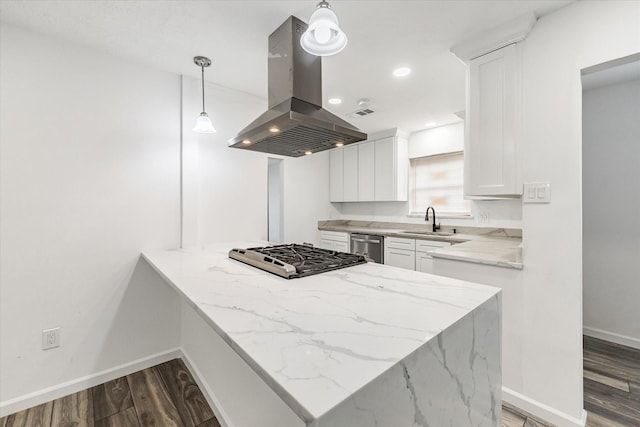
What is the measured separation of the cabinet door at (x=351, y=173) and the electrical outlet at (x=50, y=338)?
11.6 ft

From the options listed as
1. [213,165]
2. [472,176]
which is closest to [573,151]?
[472,176]

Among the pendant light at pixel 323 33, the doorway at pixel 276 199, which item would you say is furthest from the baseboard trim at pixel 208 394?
the pendant light at pixel 323 33

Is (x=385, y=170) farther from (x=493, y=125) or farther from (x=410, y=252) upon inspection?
(x=493, y=125)

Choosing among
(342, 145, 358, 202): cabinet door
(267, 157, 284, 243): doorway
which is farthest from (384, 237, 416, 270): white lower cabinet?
(267, 157, 284, 243): doorway

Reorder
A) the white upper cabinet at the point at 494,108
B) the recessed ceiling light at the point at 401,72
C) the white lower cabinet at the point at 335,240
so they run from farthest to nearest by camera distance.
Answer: the white lower cabinet at the point at 335,240 → the recessed ceiling light at the point at 401,72 → the white upper cabinet at the point at 494,108

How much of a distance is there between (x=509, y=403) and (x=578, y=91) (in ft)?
6.35

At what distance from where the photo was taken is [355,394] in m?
0.52

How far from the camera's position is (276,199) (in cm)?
414

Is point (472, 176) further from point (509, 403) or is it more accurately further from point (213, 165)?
point (213, 165)

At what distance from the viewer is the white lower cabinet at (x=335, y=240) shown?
4109 mm

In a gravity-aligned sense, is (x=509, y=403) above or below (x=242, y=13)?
below

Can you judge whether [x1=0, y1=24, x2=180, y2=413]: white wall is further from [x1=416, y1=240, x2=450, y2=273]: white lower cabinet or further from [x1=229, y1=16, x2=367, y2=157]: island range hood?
[x1=416, y1=240, x2=450, y2=273]: white lower cabinet

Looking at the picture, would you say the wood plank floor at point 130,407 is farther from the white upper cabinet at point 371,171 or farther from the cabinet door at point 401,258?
the white upper cabinet at point 371,171

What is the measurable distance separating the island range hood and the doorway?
193 cm
